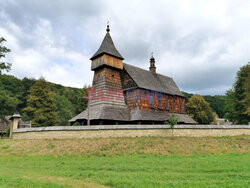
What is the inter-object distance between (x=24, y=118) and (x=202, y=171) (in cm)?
4114

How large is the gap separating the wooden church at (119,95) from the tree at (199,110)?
1875 cm

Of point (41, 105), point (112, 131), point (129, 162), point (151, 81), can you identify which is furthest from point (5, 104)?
point (129, 162)

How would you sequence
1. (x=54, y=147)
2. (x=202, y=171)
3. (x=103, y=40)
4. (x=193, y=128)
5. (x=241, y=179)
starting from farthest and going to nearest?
1. (x=103, y=40)
2. (x=193, y=128)
3. (x=54, y=147)
4. (x=202, y=171)
5. (x=241, y=179)

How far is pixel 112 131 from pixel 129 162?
21.6 feet

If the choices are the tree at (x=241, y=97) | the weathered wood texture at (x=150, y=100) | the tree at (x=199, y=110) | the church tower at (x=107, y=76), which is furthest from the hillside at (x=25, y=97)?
the tree at (x=241, y=97)

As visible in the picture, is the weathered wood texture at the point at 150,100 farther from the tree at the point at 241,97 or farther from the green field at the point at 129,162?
the tree at the point at 241,97

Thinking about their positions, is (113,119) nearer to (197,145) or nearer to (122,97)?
(122,97)

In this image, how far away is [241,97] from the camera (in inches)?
1305

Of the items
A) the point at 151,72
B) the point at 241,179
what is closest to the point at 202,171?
the point at 241,179

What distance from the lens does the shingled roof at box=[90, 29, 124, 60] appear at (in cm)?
2470

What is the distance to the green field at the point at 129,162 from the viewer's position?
289 inches

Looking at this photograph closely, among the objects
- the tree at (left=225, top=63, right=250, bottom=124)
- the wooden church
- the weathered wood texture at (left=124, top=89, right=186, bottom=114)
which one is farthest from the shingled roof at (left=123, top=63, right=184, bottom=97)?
the tree at (left=225, top=63, right=250, bottom=124)

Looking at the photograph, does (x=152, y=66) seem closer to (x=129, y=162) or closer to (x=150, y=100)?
(x=150, y=100)

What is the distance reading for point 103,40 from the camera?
26.5 m
